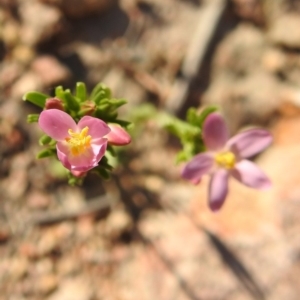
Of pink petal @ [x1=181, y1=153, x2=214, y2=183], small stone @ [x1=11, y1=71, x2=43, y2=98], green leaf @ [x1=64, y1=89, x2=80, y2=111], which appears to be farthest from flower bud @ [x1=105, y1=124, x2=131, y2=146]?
small stone @ [x1=11, y1=71, x2=43, y2=98]

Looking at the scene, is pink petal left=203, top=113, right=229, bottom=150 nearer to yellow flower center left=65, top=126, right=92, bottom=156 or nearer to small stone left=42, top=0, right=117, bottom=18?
yellow flower center left=65, top=126, right=92, bottom=156

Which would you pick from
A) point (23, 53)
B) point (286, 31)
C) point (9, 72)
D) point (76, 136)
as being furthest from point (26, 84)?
point (286, 31)

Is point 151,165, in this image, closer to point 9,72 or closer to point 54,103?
point 9,72

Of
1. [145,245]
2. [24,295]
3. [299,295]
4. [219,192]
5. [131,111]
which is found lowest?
[24,295]

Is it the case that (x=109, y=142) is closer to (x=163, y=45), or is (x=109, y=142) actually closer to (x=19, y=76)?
(x=19, y=76)

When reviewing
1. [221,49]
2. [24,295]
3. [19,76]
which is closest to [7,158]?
[19,76]

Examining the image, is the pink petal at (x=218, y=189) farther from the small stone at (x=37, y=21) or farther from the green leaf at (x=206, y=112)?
the small stone at (x=37, y=21)
